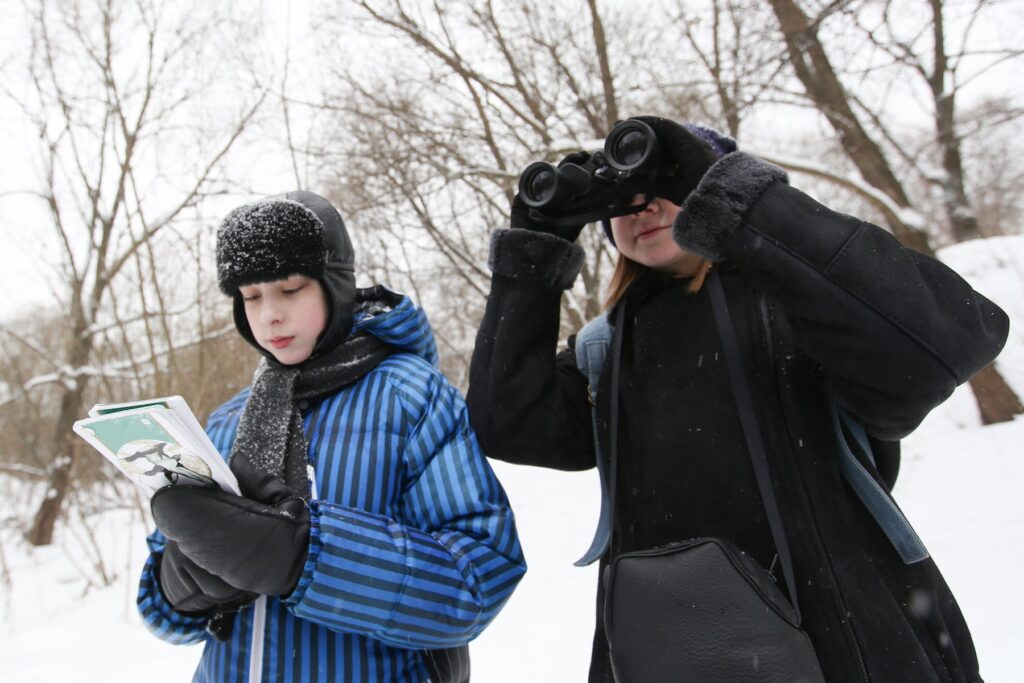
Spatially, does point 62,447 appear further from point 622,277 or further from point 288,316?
point 622,277

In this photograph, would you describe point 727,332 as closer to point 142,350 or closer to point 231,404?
point 231,404

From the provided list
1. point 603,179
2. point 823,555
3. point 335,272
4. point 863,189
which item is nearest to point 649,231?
point 603,179

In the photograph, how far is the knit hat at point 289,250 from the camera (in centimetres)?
133

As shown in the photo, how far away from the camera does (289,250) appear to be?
4.38 ft

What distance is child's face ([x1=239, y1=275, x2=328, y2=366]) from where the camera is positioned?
134cm

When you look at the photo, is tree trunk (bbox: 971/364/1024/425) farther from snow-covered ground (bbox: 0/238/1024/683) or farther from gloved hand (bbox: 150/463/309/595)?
gloved hand (bbox: 150/463/309/595)

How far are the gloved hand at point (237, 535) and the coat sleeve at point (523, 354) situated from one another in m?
0.39

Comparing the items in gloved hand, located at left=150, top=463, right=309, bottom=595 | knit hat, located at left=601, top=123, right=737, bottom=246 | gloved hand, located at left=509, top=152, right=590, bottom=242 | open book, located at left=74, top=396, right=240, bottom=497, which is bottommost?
gloved hand, located at left=150, top=463, right=309, bottom=595

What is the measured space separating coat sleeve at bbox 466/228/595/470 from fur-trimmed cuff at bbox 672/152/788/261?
1.03 ft

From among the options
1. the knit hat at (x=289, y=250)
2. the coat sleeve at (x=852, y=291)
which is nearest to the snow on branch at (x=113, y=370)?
the knit hat at (x=289, y=250)

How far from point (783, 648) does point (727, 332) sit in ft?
1.50

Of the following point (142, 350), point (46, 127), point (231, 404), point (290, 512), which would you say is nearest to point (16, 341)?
point (142, 350)

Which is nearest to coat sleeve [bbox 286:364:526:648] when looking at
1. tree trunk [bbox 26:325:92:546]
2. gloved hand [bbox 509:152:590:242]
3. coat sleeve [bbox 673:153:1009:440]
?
gloved hand [bbox 509:152:590:242]

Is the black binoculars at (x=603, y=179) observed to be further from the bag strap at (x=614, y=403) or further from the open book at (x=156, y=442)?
the open book at (x=156, y=442)
